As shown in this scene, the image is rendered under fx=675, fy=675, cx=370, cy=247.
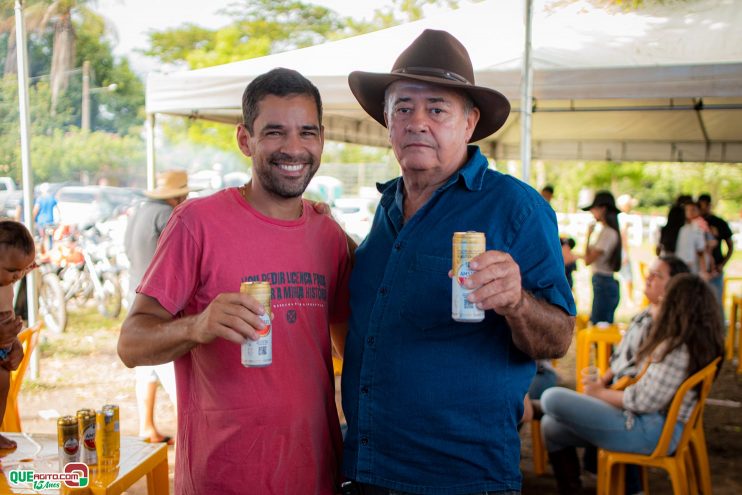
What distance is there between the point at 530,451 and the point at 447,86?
3.78m

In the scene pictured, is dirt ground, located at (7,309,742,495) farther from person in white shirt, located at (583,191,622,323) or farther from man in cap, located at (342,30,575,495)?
man in cap, located at (342,30,575,495)

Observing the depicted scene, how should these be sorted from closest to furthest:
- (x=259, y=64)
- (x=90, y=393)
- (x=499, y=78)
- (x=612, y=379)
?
(x=612, y=379) < (x=499, y=78) < (x=259, y=64) < (x=90, y=393)

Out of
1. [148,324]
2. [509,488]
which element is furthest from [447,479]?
[148,324]

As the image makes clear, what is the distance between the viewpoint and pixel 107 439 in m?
2.46

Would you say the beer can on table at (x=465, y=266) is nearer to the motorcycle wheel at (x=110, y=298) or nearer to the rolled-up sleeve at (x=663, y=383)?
the rolled-up sleeve at (x=663, y=383)

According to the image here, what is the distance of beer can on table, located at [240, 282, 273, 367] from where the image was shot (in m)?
1.64

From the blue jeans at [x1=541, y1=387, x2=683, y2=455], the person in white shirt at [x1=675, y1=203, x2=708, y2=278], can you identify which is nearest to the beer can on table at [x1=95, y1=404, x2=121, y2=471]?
the blue jeans at [x1=541, y1=387, x2=683, y2=455]

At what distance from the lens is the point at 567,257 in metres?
7.44

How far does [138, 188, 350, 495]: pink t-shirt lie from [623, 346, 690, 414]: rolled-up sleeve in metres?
2.20

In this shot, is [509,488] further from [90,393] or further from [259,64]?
[90,393]

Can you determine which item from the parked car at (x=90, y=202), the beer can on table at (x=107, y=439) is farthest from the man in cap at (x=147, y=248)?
the parked car at (x=90, y=202)

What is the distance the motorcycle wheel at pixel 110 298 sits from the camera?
31.7 feet

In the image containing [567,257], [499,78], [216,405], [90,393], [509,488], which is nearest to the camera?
[509,488]

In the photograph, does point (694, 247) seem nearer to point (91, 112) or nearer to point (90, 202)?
point (90, 202)
